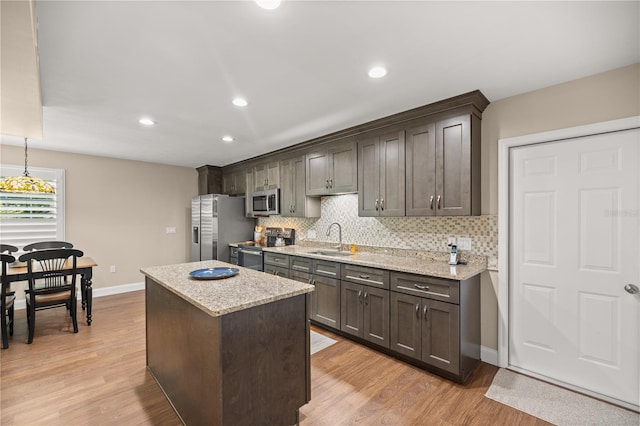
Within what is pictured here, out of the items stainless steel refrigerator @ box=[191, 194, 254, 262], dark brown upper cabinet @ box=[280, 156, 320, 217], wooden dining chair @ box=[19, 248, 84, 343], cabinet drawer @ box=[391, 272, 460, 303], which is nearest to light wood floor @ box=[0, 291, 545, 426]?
wooden dining chair @ box=[19, 248, 84, 343]

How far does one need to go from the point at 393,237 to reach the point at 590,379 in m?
1.98

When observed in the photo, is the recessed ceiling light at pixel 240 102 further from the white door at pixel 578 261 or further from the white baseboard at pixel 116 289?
the white baseboard at pixel 116 289

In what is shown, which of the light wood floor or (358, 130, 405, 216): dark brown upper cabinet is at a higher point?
(358, 130, 405, 216): dark brown upper cabinet

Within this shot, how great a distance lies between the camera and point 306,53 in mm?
1879

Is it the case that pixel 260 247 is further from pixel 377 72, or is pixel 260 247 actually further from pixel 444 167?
pixel 377 72

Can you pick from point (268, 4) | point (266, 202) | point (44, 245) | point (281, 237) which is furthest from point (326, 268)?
point (44, 245)

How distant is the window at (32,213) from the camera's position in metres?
4.23

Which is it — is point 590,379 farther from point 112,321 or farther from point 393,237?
point 112,321

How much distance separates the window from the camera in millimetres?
4227

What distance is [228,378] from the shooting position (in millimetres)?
1530

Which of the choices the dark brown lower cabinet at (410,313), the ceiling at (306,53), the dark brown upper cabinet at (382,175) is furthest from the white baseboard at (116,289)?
the dark brown upper cabinet at (382,175)

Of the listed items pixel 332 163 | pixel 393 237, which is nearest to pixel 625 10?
pixel 393 237

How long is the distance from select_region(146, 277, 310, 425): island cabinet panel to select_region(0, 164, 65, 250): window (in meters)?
4.04

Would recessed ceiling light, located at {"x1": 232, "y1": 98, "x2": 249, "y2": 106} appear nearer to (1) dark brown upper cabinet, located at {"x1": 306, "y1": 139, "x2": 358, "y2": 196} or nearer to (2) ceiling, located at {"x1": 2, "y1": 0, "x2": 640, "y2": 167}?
(2) ceiling, located at {"x1": 2, "y1": 0, "x2": 640, "y2": 167}
